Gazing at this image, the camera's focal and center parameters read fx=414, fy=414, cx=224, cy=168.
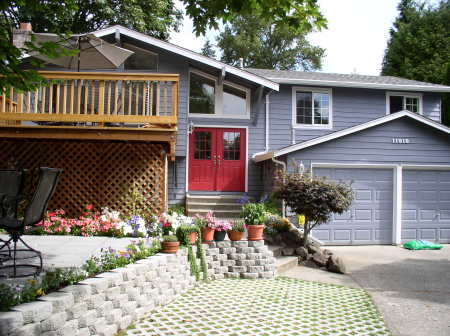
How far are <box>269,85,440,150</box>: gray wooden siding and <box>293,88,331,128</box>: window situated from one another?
0.56 feet

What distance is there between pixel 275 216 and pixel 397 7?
26858mm

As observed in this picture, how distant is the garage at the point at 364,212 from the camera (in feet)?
36.2

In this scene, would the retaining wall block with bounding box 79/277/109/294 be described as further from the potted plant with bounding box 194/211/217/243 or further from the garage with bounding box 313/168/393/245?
the garage with bounding box 313/168/393/245

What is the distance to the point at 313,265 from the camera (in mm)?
8391

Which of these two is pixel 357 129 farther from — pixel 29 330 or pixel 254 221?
pixel 29 330

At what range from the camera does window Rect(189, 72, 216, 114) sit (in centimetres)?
1257

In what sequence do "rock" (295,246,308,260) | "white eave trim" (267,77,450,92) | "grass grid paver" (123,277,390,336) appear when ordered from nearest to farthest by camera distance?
"grass grid paver" (123,277,390,336), "rock" (295,246,308,260), "white eave trim" (267,77,450,92)

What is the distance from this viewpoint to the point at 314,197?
8555 millimetres

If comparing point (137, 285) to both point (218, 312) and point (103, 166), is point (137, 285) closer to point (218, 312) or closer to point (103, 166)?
point (218, 312)

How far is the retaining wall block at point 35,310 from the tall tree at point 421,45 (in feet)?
83.0

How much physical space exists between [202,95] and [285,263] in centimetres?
643

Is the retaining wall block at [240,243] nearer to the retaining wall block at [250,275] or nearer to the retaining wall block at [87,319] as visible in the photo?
the retaining wall block at [250,275]

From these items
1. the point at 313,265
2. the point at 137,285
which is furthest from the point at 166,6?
the point at 137,285

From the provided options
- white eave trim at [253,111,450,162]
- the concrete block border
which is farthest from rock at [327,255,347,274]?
white eave trim at [253,111,450,162]
